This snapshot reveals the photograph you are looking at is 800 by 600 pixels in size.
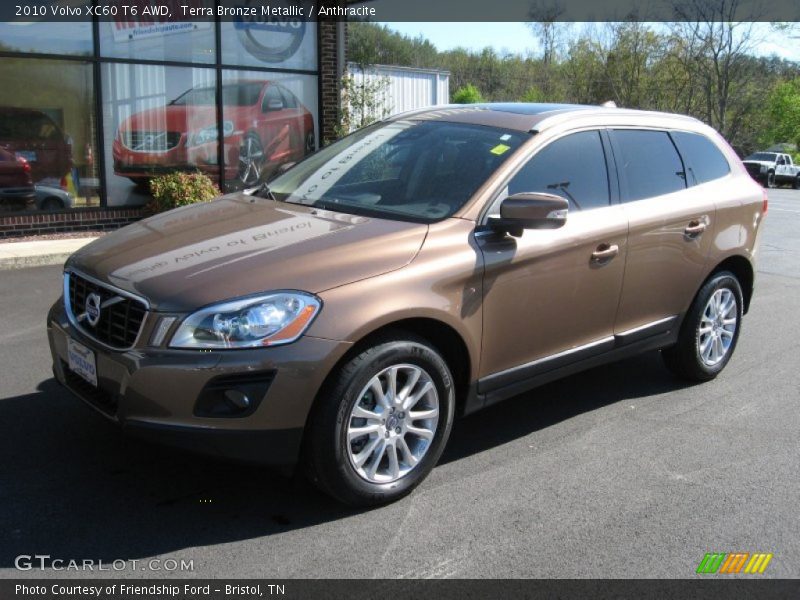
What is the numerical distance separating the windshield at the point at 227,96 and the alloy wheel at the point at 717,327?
885cm

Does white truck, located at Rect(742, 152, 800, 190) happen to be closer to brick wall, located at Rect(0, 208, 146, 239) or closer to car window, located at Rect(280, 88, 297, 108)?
car window, located at Rect(280, 88, 297, 108)

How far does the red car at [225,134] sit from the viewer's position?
37.5 ft

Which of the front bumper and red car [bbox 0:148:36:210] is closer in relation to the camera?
the front bumper

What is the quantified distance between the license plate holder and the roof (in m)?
2.34

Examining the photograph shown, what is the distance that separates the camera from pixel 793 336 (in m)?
6.79

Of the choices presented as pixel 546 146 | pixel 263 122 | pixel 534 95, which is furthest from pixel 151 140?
pixel 534 95

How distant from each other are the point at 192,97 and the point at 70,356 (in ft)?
29.6

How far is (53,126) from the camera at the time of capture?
10.7m

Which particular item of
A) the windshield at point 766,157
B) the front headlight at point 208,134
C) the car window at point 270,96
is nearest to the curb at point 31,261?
the front headlight at point 208,134

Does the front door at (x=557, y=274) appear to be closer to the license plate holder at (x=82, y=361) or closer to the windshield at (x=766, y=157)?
the license plate holder at (x=82, y=361)

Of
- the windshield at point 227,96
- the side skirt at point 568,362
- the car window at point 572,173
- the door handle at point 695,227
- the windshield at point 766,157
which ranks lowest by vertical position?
the side skirt at point 568,362

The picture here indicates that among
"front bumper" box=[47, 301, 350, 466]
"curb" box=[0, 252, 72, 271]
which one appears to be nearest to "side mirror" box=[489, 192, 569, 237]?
"front bumper" box=[47, 301, 350, 466]

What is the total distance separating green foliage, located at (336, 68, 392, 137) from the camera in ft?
44.0
